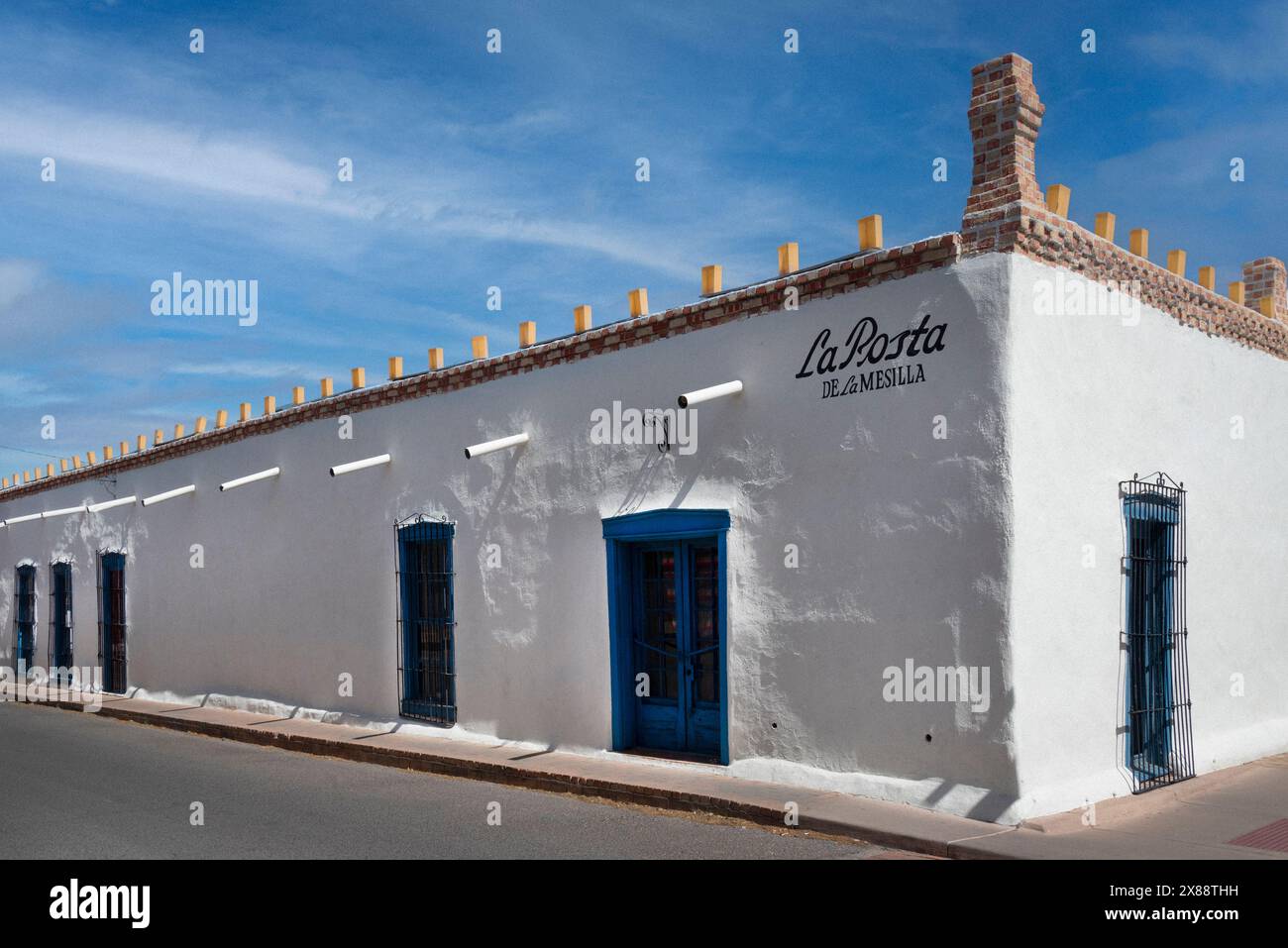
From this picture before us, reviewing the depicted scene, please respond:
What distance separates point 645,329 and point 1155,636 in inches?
194

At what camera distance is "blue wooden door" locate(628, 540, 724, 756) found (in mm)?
9781

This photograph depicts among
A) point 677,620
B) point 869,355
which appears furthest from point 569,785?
point 869,355

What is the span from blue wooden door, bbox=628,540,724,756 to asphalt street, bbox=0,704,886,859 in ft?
3.84

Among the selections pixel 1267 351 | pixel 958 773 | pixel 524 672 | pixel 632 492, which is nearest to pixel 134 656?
pixel 524 672

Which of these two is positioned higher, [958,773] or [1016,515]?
[1016,515]

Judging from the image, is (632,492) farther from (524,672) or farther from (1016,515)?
(1016,515)

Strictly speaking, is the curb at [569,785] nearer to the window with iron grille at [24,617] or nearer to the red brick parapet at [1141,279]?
the red brick parapet at [1141,279]

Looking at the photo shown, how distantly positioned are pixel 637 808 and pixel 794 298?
4.16 meters

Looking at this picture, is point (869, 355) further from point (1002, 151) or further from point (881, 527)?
point (1002, 151)

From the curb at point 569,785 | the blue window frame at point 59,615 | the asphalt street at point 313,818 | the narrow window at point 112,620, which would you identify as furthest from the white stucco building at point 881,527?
the blue window frame at point 59,615

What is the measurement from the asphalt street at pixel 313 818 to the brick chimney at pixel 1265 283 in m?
7.65

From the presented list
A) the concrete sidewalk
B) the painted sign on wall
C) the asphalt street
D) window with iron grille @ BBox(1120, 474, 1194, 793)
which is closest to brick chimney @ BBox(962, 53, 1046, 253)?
the painted sign on wall

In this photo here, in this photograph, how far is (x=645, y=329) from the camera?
33.4ft

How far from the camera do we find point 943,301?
26.2 feet
